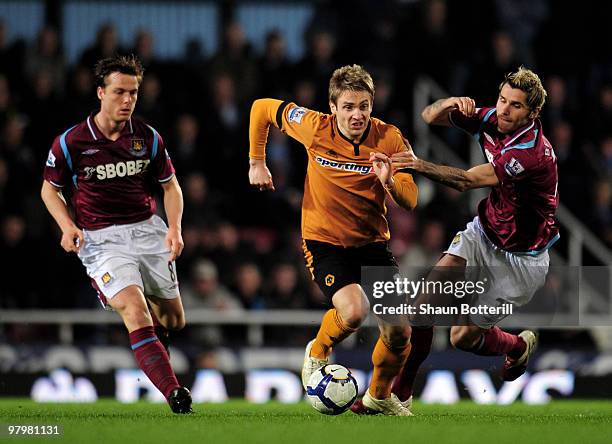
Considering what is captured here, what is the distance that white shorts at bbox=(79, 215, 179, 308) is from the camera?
27.7 ft

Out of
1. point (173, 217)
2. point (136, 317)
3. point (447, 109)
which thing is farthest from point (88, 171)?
point (447, 109)

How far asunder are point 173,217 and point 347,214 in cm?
116

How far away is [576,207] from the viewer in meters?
13.7

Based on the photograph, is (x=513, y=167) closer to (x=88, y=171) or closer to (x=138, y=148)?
(x=138, y=148)

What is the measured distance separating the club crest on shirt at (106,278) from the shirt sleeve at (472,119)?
2540 mm

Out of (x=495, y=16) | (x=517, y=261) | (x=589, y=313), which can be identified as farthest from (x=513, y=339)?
(x=495, y=16)

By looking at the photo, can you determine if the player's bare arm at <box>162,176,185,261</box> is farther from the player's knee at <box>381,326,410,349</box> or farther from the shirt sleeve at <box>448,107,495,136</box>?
the shirt sleeve at <box>448,107,495,136</box>

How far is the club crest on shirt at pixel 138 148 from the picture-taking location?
28.4 ft

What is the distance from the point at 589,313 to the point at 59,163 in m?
6.55

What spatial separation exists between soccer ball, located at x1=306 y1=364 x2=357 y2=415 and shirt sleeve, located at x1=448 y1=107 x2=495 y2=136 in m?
1.94

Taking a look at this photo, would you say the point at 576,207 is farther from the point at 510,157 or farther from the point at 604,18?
the point at 510,157

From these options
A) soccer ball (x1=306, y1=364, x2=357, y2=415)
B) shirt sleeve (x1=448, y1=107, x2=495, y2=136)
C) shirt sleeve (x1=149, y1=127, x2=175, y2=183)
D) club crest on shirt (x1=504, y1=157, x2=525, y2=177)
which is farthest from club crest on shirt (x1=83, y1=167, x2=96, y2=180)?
club crest on shirt (x1=504, y1=157, x2=525, y2=177)

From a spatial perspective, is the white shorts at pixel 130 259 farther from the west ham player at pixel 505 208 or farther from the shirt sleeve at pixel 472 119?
the shirt sleeve at pixel 472 119

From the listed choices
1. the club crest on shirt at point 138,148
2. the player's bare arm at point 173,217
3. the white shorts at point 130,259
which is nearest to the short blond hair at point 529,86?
the player's bare arm at point 173,217
